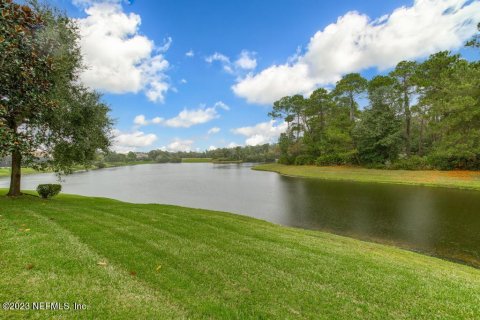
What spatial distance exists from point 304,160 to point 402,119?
66.1 ft

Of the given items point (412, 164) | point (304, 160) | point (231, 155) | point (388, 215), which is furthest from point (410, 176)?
point (231, 155)

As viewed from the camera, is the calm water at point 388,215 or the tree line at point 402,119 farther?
the tree line at point 402,119

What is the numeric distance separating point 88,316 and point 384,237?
11.8 metres

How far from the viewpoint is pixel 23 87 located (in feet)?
17.5

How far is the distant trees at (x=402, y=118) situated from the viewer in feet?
94.3

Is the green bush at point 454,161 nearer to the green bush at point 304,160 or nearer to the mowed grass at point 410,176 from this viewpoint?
the mowed grass at point 410,176

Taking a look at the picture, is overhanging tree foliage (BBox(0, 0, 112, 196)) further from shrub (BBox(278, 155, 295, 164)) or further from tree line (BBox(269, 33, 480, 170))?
shrub (BBox(278, 155, 295, 164))

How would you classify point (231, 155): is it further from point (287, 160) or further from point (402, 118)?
point (402, 118)

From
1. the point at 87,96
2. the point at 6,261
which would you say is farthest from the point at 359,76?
the point at 6,261

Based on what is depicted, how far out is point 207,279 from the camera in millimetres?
4352

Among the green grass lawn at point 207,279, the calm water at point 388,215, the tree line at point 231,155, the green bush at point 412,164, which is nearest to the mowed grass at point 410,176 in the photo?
the green bush at point 412,164

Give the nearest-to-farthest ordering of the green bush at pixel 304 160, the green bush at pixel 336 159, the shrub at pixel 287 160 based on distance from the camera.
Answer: the green bush at pixel 336 159
the green bush at pixel 304 160
the shrub at pixel 287 160

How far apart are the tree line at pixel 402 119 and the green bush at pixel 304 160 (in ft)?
0.77

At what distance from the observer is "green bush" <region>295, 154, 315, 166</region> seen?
50.4 metres
